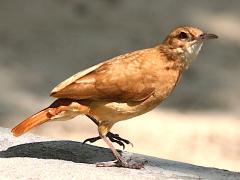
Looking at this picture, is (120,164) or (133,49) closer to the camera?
(120,164)

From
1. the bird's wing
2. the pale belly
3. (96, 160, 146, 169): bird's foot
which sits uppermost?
the bird's wing

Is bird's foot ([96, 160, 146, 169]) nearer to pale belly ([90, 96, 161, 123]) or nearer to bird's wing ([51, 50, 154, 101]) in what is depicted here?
pale belly ([90, 96, 161, 123])

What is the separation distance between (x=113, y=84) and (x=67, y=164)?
20.4 inches

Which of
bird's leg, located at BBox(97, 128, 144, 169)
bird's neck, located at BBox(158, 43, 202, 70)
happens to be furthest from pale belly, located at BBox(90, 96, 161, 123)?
bird's neck, located at BBox(158, 43, 202, 70)

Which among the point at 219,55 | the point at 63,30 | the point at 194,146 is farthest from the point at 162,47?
the point at 63,30

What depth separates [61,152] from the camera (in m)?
5.16

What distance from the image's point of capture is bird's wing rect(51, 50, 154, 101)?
4.84 meters

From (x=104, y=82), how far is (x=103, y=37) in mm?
5270

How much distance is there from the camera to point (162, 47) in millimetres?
5059

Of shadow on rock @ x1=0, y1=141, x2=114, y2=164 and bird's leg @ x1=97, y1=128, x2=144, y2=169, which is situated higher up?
shadow on rock @ x1=0, y1=141, x2=114, y2=164

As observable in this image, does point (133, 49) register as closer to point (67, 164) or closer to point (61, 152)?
point (61, 152)

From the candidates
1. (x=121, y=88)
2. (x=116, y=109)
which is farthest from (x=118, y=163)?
(x=121, y=88)

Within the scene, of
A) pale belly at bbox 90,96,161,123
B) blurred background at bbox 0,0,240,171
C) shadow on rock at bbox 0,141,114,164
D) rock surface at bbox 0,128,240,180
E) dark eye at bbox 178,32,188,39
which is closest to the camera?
rock surface at bbox 0,128,240,180

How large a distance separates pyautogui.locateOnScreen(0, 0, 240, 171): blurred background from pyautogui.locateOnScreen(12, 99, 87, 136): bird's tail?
2592 mm
